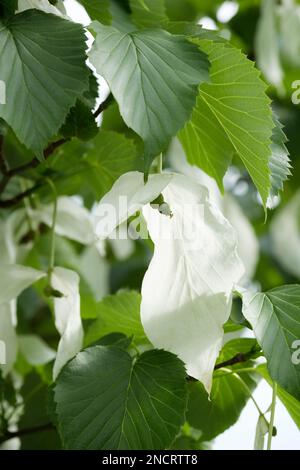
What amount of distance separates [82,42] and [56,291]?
17cm

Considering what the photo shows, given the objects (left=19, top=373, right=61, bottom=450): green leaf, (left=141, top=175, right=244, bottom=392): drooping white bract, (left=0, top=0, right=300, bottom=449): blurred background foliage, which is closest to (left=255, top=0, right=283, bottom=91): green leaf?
(left=0, top=0, right=300, bottom=449): blurred background foliage

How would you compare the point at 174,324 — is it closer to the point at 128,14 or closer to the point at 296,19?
the point at 128,14

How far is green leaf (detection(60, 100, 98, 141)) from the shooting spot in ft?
1.74

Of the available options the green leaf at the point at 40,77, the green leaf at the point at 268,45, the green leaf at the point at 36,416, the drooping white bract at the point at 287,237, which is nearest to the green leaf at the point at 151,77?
the green leaf at the point at 40,77

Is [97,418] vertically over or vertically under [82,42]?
under

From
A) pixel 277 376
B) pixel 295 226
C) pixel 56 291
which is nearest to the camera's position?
pixel 277 376

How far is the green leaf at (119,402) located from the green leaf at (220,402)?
7 centimetres

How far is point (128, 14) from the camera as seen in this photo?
596 mm

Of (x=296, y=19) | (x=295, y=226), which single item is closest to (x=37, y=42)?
(x=296, y=19)

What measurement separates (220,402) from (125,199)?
0.62 feet

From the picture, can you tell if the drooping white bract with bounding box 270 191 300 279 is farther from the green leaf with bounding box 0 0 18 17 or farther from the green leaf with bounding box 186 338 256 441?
the green leaf with bounding box 0 0 18 17

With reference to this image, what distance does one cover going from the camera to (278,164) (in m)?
0.54

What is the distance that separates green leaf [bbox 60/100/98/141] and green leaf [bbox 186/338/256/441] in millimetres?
158

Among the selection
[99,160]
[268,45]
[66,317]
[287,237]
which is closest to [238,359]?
[66,317]
